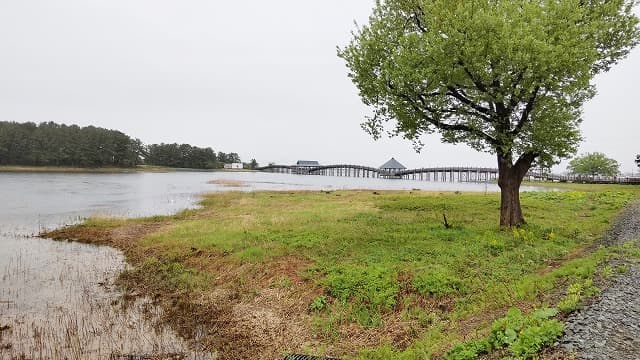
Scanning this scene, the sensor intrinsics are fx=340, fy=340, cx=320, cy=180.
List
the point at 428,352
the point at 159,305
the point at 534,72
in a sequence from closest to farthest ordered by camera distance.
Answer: the point at 428,352, the point at 159,305, the point at 534,72

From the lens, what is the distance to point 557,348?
245 inches

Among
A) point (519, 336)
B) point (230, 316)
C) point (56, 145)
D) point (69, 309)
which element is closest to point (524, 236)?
point (519, 336)

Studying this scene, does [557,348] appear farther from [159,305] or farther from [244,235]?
[244,235]

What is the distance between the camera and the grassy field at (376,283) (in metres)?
8.76

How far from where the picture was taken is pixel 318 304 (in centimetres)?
1127

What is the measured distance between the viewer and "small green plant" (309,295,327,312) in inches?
Result: 441

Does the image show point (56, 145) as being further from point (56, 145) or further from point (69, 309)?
point (69, 309)

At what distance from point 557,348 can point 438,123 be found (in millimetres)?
13273

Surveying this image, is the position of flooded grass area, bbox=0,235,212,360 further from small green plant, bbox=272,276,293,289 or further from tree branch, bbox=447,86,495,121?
tree branch, bbox=447,86,495,121

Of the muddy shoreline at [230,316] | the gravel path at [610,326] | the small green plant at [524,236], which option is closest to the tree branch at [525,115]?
the small green plant at [524,236]

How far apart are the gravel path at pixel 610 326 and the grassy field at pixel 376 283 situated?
0.35 m

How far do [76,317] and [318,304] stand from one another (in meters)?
8.15

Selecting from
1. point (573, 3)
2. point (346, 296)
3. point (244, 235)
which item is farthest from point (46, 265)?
point (573, 3)

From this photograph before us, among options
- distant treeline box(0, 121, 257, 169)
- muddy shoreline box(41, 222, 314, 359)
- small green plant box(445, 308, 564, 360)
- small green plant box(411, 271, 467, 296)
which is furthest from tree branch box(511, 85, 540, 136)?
distant treeline box(0, 121, 257, 169)
